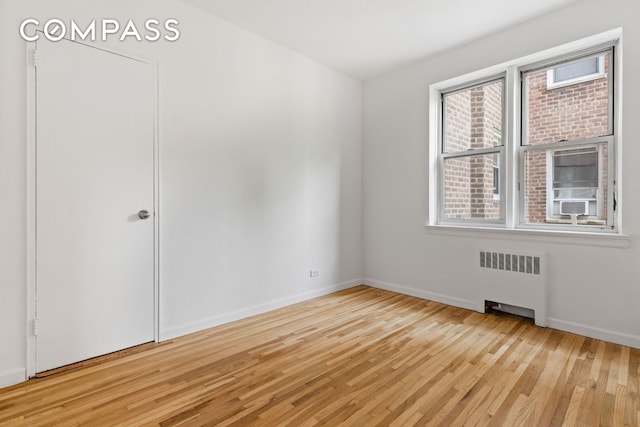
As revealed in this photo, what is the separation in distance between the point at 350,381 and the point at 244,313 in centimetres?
150

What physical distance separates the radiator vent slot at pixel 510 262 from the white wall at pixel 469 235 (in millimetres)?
87

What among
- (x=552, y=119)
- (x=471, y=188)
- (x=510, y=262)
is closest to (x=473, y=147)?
(x=471, y=188)

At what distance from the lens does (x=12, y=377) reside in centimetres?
205

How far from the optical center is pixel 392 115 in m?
4.23

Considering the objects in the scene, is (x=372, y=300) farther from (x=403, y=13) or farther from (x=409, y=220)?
(x=403, y=13)

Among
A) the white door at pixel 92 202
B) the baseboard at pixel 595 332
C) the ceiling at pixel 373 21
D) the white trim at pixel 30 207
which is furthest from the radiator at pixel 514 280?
the white trim at pixel 30 207

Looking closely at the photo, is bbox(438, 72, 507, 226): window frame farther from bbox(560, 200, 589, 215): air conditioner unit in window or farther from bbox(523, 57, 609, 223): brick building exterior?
bbox(560, 200, 589, 215): air conditioner unit in window

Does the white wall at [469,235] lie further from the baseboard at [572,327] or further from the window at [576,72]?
the window at [576,72]

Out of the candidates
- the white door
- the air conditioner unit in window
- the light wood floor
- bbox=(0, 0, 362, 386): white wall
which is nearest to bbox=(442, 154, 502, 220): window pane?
the air conditioner unit in window

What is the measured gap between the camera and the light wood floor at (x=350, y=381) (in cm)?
176

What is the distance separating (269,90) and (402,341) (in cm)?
279

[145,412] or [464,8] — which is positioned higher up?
[464,8]

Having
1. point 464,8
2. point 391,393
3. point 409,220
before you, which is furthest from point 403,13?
point 391,393

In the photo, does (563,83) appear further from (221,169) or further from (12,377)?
(12,377)
